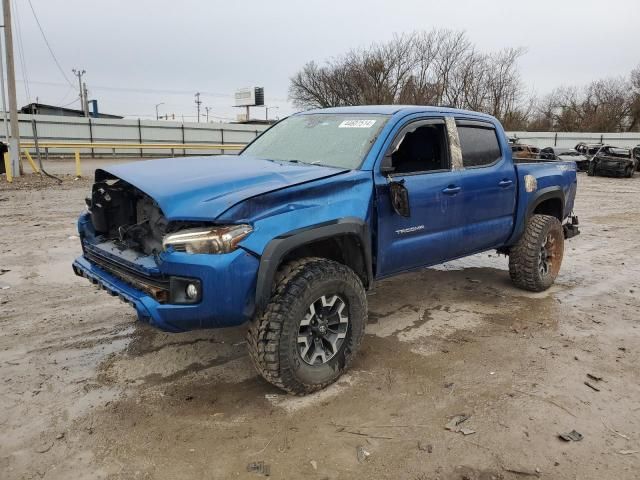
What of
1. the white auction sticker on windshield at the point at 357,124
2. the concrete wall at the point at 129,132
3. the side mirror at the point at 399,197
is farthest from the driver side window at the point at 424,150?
the concrete wall at the point at 129,132

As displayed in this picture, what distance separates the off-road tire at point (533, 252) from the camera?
5438mm

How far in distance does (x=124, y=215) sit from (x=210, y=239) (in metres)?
1.16

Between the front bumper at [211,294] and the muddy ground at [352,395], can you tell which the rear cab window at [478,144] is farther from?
the front bumper at [211,294]

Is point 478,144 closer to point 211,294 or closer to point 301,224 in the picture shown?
point 301,224

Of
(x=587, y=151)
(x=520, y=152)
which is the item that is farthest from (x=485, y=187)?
(x=587, y=151)

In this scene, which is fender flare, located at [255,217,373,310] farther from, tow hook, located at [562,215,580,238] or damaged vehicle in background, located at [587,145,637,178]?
damaged vehicle in background, located at [587,145,637,178]

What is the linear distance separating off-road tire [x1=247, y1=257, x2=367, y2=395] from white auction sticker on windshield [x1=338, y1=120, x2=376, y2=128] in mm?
1278

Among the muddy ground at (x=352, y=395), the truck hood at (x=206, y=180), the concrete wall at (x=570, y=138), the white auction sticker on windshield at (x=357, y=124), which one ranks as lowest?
the muddy ground at (x=352, y=395)

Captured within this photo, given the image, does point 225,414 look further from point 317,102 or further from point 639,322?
point 317,102

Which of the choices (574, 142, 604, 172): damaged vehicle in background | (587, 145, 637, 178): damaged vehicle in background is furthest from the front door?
(574, 142, 604, 172): damaged vehicle in background

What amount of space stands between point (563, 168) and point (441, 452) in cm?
424

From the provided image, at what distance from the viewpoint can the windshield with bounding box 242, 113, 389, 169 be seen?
391 cm

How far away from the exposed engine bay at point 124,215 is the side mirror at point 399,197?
65.0 inches

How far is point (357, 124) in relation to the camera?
13.7 feet
